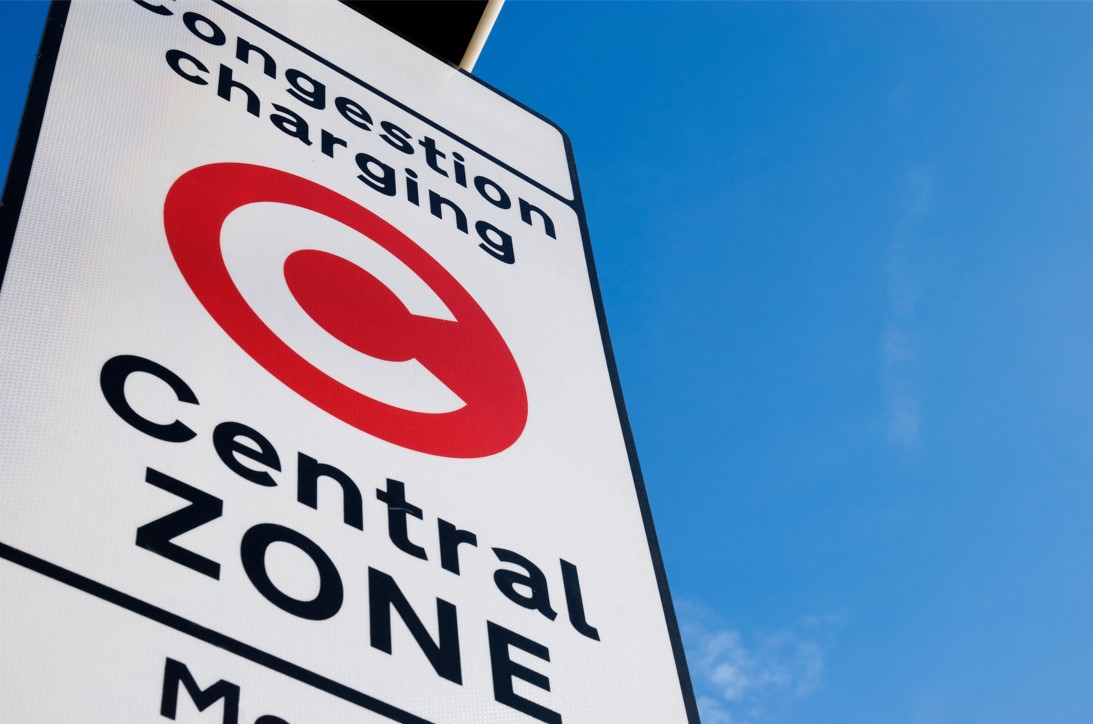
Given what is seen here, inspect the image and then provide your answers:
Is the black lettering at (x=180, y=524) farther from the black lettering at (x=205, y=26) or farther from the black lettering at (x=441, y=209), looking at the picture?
the black lettering at (x=205, y=26)

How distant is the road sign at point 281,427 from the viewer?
2.82 feet

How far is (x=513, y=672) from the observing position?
101cm

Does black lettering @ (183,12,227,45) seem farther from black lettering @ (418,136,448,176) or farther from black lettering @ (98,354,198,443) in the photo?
black lettering @ (98,354,198,443)

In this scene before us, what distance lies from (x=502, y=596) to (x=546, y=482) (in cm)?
20

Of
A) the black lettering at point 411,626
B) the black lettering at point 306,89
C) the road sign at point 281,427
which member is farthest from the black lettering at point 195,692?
the black lettering at point 306,89

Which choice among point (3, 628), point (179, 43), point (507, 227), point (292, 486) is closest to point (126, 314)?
point (292, 486)

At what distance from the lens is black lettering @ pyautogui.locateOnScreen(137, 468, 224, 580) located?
2.92 ft

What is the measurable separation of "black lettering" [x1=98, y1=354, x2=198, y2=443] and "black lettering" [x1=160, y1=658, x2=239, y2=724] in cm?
22

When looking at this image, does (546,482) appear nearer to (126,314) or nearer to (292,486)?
(292,486)

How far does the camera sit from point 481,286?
148 cm

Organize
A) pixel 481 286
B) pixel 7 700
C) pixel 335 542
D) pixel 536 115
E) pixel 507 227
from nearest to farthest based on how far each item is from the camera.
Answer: pixel 7 700 → pixel 335 542 → pixel 481 286 → pixel 507 227 → pixel 536 115

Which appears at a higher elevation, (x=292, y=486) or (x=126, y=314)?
(x=126, y=314)

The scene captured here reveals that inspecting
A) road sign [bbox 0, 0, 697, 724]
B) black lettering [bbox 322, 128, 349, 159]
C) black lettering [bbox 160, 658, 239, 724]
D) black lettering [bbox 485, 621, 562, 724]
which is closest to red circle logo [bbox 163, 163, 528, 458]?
road sign [bbox 0, 0, 697, 724]

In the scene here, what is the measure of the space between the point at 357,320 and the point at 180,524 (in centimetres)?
41
